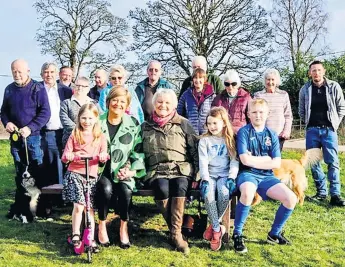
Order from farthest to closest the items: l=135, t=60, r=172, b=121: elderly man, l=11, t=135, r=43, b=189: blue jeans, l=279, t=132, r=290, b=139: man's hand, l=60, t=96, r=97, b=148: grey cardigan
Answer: l=279, t=132, r=290, b=139: man's hand < l=135, t=60, r=172, b=121: elderly man < l=11, t=135, r=43, b=189: blue jeans < l=60, t=96, r=97, b=148: grey cardigan

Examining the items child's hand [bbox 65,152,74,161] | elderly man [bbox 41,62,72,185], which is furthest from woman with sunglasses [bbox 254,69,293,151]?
child's hand [bbox 65,152,74,161]

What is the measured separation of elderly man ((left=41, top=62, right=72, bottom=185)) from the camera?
20.5 ft

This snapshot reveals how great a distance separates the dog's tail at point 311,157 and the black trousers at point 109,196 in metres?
2.60

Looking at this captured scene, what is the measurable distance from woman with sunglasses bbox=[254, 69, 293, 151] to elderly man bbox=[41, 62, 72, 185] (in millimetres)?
2784

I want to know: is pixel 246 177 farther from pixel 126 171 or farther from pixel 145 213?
pixel 145 213

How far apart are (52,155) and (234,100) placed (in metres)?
2.55

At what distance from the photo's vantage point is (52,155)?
632 centimetres

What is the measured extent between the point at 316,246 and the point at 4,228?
356 cm

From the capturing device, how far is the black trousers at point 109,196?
4.84 meters

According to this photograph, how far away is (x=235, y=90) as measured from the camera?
19.0ft

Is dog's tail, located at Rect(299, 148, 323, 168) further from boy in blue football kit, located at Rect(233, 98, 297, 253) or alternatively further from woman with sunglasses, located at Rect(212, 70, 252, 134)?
boy in blue football kit, located at Rect(233, 98, 297, 253)

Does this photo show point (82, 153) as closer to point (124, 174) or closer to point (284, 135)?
point (124, 174)

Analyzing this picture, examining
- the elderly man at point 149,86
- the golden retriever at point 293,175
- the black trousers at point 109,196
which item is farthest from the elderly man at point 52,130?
the golden retriever at point 293,175

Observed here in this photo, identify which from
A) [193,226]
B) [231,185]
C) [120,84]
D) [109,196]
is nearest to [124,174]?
[109,196]
